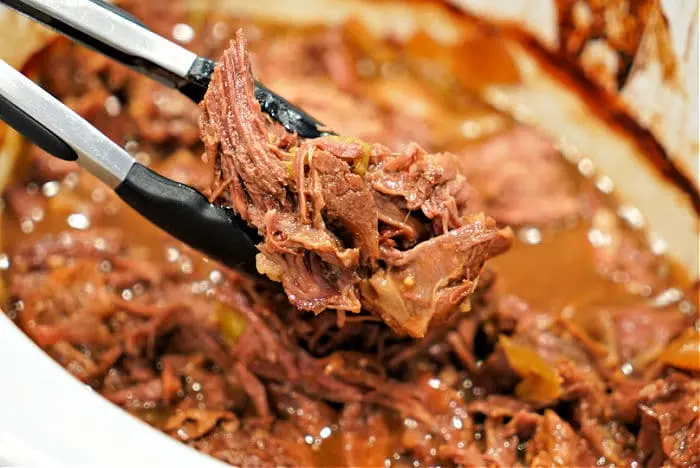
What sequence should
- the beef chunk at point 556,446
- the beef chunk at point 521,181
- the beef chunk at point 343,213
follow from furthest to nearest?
the beef chunk at point 521,181, the beef chunk at point 556,446, the beef chunk at point 343,213

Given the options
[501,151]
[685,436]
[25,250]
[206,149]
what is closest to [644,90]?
[501,151]

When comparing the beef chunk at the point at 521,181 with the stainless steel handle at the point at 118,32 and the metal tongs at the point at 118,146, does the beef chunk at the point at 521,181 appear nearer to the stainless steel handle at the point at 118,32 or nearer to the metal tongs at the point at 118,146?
the metal tongs at the point at 118,146

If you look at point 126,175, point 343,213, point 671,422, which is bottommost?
point 126,175

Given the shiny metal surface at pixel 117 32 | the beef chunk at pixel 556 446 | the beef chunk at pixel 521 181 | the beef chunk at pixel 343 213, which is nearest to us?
the beef chunk at pixel 343 213

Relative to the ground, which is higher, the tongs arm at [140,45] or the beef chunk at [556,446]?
the tongs arm at [140,45]

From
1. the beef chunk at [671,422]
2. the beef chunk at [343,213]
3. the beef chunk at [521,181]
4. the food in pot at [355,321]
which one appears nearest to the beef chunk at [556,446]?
the food in pot at [355,321]

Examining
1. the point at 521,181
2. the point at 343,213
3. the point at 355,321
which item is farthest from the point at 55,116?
the point at 521,181

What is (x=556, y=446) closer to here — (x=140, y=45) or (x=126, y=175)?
(x=126, y=175)

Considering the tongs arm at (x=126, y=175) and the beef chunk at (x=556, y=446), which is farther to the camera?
the beef chunk at (x=556, y=446)
